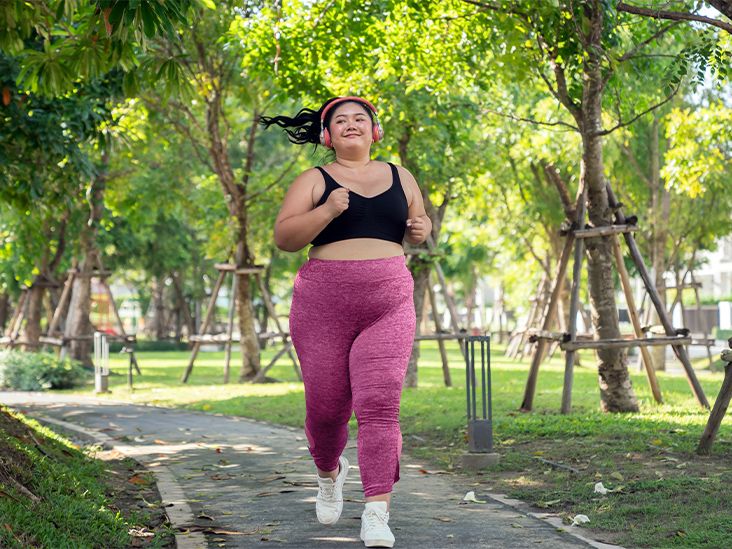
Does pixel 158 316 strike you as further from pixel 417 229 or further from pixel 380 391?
pixel 380 391

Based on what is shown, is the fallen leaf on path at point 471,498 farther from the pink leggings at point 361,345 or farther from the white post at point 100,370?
the white post at point 100,370

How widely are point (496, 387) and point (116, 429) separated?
25.0ft

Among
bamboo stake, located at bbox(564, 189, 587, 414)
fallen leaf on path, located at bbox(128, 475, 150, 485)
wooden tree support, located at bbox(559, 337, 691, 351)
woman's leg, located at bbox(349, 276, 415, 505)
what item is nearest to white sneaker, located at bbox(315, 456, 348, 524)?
woman's leg, located at bbox(349, 276, 415, 505)

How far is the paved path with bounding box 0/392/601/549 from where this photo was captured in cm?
586

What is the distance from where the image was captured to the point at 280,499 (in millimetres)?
7230

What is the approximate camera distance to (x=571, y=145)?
22.0 meters

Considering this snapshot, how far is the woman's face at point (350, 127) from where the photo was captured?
19.3ft

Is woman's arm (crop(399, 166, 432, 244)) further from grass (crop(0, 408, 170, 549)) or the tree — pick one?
the tree

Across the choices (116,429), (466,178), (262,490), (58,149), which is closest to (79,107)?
(58,149)

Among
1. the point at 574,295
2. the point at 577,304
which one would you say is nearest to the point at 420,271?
the point at 577,304

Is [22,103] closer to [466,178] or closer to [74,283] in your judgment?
[466,178]

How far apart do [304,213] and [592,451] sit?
460cm

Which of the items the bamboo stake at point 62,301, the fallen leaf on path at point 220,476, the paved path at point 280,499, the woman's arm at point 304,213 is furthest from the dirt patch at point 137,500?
the bamboo stake at point 62,301

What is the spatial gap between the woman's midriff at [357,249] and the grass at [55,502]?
1.77 m
